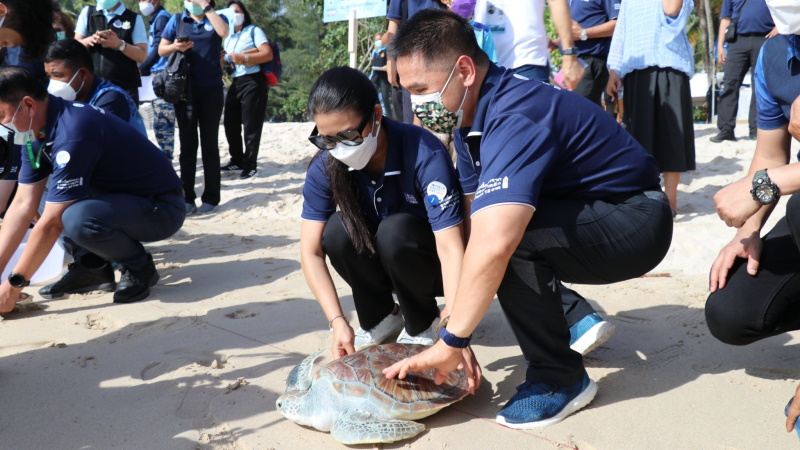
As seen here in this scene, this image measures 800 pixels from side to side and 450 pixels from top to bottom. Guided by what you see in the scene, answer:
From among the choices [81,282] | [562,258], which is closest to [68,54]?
[81,282]

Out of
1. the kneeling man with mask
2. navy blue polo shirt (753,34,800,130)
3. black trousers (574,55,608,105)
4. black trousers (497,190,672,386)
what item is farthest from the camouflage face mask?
black trousers (574,55,608,105)

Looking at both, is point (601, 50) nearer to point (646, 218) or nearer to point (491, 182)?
point (646, 218)

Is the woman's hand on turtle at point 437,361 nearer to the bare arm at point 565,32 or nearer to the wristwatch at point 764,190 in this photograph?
the wristwatch at point 764,190

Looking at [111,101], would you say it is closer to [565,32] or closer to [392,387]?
[565,32]

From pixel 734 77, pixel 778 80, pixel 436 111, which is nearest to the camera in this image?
pixel 436 111

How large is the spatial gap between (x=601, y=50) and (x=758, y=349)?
278 cm

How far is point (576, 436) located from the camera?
1.76 meters

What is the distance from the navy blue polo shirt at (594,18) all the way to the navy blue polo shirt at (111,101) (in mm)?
2987

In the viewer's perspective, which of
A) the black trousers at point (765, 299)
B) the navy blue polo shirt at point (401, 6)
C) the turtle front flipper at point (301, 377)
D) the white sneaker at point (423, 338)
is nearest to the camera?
the black trousers at point (765, 299)

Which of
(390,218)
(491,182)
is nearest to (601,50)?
(390,218)

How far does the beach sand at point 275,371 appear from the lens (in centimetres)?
183

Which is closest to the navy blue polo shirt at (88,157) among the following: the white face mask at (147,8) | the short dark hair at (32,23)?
the short dark hair at (32,23)

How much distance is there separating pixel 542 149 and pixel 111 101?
2.92 meters

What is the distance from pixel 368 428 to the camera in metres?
1.78
